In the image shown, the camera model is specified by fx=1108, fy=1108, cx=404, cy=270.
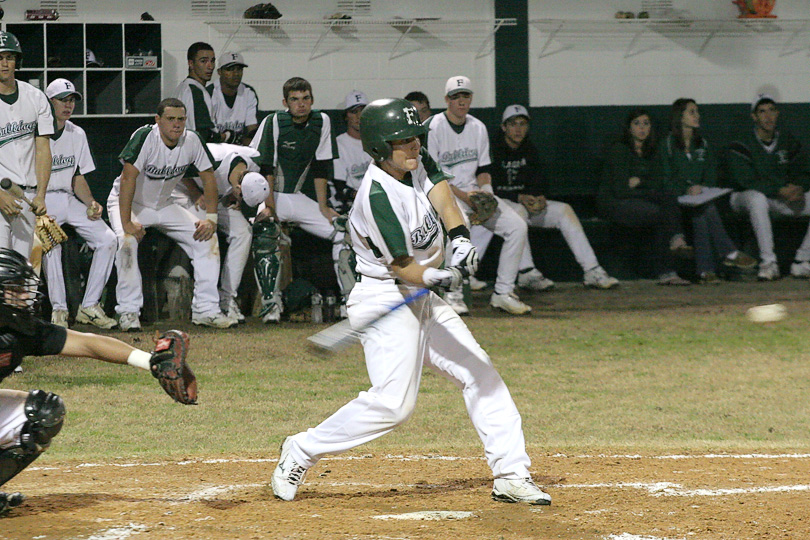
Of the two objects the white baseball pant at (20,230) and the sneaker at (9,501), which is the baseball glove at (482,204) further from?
the sneaker at (9,501)

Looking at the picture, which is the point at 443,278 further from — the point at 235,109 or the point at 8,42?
the point at 235,109

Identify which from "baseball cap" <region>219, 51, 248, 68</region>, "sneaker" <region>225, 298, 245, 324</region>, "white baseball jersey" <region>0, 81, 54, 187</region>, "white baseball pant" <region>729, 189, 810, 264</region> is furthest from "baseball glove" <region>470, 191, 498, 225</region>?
"white baseball jersey" <region>0, 81, 54, 187</region>

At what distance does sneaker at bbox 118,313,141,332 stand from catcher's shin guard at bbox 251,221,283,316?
1044 mm

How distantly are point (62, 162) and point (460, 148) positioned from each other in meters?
3.34

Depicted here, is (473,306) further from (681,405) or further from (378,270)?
(378,270)

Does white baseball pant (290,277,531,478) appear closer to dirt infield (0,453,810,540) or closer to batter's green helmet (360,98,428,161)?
dirt infield (0,453,810,540)

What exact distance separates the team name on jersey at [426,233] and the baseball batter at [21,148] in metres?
3.51

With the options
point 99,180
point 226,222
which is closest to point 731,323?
point 226,222

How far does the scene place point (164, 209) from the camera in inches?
356

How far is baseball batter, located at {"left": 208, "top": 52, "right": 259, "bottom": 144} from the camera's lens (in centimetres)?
974

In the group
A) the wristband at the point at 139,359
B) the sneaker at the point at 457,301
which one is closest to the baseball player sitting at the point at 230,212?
the sneaker at the point at 457,301

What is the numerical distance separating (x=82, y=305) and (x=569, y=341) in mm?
3865

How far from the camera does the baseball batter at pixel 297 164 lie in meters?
9.09

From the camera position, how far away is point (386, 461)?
5.13m
